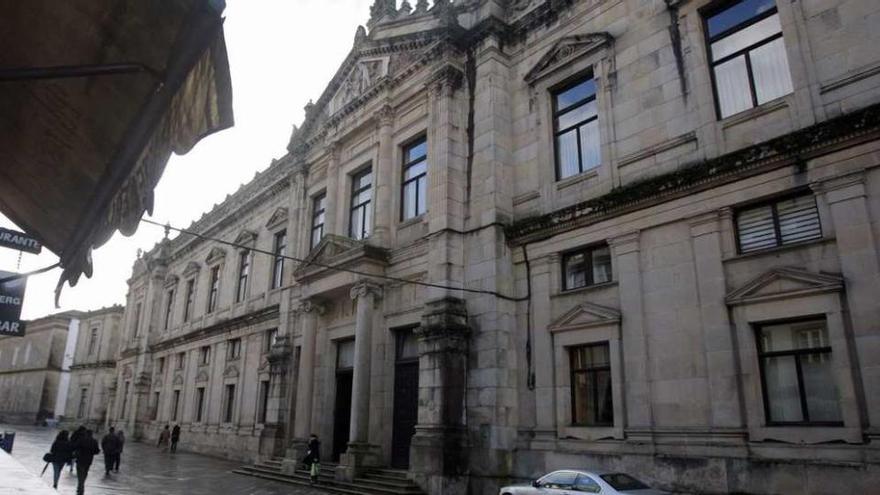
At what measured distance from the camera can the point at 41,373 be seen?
201 ft

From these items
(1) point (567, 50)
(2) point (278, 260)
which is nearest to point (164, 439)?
(2) point (278, 260)

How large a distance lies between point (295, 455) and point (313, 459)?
2049mm

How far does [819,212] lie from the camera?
11703mm

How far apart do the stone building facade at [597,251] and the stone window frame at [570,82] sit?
6 centimetres

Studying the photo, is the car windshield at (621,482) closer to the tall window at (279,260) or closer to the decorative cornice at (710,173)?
the decorative cornice at (710,173)

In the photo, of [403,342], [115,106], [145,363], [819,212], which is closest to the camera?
[115,106]

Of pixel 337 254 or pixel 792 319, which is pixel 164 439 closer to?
pixel 337 254

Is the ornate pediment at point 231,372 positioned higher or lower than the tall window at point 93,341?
lower

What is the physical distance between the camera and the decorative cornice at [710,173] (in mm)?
11398

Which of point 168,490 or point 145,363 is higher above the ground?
point 145,363

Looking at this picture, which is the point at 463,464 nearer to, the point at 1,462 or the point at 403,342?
the point at 403,342

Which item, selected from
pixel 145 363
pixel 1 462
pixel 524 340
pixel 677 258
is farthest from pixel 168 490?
pixel 145 363

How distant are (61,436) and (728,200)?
681 inches

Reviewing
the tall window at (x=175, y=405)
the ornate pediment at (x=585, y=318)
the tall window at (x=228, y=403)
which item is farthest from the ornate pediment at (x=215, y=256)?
the ornate pediment at (x=585, y=318)
